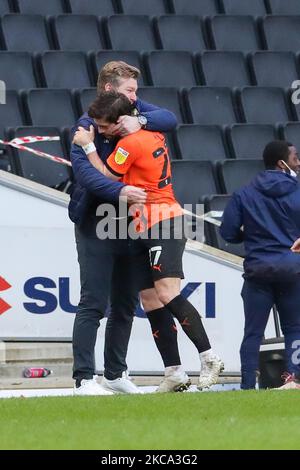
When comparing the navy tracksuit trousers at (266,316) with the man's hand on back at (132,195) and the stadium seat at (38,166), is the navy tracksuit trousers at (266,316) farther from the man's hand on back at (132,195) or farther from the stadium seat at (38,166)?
the stadium seat at (38,166)

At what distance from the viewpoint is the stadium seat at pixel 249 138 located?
44.2 feet

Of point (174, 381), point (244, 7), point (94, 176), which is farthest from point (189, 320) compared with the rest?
point (244, 7)

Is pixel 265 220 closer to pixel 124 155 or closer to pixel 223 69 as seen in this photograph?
pixel 124 155

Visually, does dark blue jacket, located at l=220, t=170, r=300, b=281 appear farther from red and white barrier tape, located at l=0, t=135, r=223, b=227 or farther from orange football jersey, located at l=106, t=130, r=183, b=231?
red and white barrier tape, located at l=0, t=135, r=223, b=227

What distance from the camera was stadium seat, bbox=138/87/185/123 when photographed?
527 inches

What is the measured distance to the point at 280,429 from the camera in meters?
6.43

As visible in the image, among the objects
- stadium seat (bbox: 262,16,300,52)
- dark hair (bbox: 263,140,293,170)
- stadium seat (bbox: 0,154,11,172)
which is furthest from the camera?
stadium seat (bbox: 262,16,300,52)

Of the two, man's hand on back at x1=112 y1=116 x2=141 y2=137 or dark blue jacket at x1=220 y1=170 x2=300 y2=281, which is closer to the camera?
man's hand on back at x1=112 y1=116 x2=141 y2=137

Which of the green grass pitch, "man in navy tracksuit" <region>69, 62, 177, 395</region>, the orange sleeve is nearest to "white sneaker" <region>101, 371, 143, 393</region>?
"man in navy tracksuit" <region>69, 62, 177, 395</region>

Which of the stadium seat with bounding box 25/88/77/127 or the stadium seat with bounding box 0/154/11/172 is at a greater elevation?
the stadium seat with bounding box 25/88/77/127

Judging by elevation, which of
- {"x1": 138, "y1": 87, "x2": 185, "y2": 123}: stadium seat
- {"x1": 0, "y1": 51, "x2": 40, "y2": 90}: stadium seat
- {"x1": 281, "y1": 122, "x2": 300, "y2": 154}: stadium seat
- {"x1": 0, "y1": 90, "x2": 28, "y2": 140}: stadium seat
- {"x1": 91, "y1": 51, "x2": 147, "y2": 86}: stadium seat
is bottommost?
{"x1": 281, "y1": 122, "x2": 300, "y2": 154}: stadium seat

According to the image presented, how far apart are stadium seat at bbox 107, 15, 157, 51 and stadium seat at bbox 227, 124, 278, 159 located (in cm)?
179

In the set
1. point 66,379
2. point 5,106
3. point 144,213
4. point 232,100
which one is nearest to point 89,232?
point 144,213
